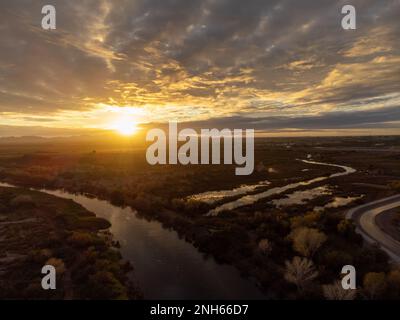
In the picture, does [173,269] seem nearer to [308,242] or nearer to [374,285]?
[308,242]

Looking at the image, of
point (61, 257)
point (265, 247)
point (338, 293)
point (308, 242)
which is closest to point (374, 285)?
point (338, 293)

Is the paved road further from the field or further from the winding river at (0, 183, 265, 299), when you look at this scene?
the winding river at (0, 183, 265, 299)

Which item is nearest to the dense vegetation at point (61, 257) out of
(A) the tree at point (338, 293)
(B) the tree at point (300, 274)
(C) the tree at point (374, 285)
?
(B) the tree at point (300, 274)

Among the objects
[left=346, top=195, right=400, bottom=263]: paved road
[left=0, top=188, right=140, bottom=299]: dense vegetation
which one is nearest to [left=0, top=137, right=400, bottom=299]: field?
[left=346, top=195, right=400, bottom=263]: paved road

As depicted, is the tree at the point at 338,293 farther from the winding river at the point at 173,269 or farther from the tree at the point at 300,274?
the winding river at the point at 173,269
